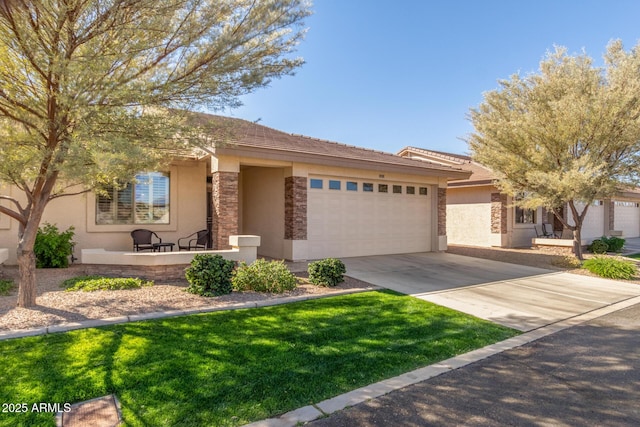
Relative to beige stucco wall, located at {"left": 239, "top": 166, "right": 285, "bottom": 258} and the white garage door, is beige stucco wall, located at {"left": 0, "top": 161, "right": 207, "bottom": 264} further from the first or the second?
the white garage door

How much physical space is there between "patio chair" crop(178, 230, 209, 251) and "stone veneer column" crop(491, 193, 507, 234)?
1435cm

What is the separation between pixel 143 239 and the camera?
10.5 metres

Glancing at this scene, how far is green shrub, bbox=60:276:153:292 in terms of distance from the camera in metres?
7.08

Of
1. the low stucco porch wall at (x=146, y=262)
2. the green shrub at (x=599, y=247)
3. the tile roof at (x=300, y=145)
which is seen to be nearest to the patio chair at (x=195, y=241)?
the low stucco porch wall at (x=146, y=262)

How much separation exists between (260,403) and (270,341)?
1.48m

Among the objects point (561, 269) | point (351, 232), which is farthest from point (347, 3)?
point (561, 269)

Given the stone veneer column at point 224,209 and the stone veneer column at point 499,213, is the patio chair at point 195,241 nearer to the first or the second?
the stone veneer column at point 224,209

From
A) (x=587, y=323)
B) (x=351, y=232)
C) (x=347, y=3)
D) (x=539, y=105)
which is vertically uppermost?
(x=347, y=3)

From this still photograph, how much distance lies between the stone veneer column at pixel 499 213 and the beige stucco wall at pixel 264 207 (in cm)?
1197

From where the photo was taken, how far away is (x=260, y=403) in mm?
3234

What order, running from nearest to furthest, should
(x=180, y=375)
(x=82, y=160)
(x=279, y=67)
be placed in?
(x=180, y=375) < (x=82, y=160) < (x=279, y=67)

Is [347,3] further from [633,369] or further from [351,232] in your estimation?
[633,369]

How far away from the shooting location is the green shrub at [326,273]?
7.99 metres

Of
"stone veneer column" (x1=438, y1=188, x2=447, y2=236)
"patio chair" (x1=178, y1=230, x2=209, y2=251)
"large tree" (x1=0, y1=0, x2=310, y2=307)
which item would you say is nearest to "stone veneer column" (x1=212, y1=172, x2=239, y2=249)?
"patio chair" (x1=178, y1=230, x2=209, y2=251)
